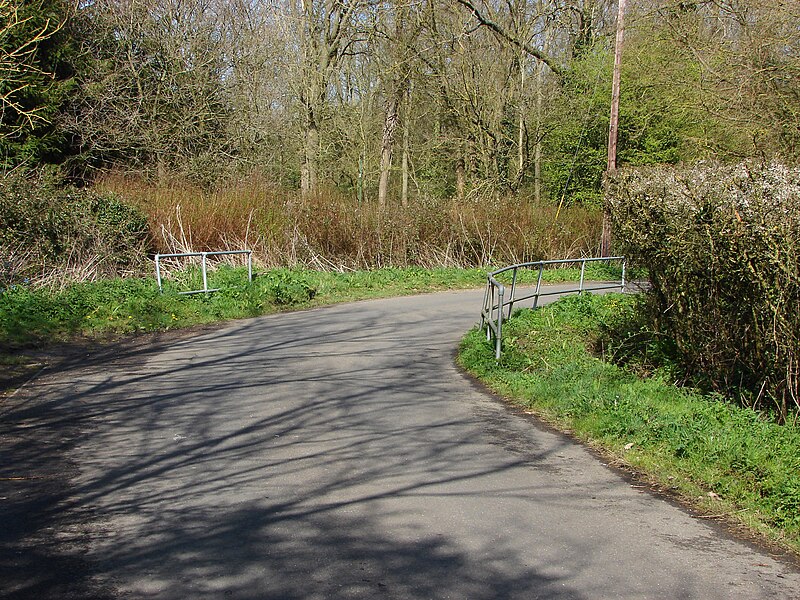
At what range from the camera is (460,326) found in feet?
55.1

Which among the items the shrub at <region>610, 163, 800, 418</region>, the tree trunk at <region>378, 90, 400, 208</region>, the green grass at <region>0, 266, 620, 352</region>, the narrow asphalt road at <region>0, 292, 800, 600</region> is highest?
the tree trunk at <region>378, 90, 400, 208</region>

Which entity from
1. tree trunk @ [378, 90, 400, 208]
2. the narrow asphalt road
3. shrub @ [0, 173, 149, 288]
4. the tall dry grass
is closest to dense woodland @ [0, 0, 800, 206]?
Answer: tree trunk @ [378, 90, 400, 208]

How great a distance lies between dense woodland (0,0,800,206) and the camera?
31078 millimetres

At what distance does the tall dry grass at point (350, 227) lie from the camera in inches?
963

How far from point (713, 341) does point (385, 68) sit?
26.6m

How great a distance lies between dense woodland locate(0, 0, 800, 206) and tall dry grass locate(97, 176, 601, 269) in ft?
6.62

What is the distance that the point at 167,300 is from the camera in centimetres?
1680

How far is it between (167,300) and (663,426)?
11439 mm

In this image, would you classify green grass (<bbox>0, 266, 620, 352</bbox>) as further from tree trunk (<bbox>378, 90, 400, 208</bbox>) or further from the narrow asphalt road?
tree trunk (<bbox>378, 90, 400, 208</bbox>)

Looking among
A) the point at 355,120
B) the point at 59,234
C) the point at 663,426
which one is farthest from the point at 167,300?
the point at 355,120

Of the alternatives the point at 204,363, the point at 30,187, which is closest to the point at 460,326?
the point at 204,363

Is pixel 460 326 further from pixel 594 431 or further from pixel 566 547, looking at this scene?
pixel 566 547

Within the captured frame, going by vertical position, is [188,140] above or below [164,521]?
above

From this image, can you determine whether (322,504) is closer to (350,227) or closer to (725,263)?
(725,263)
